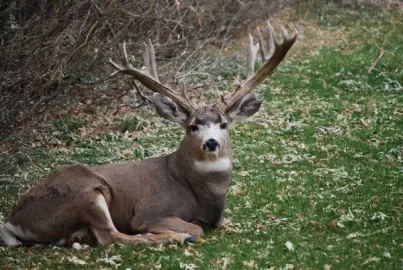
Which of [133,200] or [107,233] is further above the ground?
[133,200]

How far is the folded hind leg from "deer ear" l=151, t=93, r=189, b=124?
1096mm

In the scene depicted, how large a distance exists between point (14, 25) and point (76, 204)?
1929 millimetres

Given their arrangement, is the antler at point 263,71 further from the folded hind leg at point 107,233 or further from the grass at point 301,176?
the folded hind leg at point 107,233

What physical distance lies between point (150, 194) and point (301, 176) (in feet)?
7.81

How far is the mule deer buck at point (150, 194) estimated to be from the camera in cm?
795

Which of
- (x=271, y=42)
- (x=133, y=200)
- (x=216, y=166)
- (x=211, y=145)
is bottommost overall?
(x=133, y=200)

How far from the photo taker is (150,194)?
824 cm

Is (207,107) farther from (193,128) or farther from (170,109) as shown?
(170,109)

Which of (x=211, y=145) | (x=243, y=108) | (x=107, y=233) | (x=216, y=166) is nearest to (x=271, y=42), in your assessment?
(x=243, y=108)

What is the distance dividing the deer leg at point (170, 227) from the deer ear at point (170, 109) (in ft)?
3.12

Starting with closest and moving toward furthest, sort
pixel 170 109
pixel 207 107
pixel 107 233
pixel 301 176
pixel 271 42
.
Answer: pixel 107 233 → pixel 207 107 → pixel 170 109 → pixel 271 42 → pixel 301 176

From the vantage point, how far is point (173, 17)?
46.9ft

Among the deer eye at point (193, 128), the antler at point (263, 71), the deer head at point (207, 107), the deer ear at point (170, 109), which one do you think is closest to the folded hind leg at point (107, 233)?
the deer head at point (207, 107)

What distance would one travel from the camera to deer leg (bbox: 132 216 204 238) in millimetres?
→ 7941
